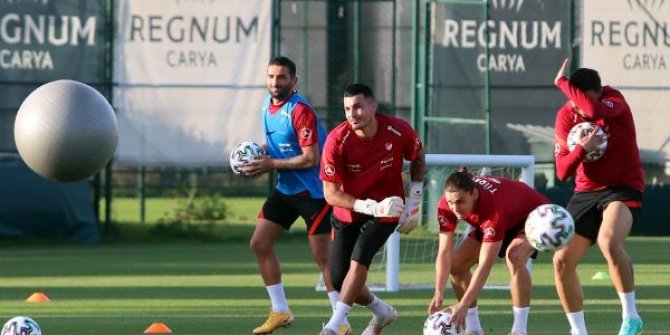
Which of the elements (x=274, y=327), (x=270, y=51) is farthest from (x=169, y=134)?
(x=274, y=327)

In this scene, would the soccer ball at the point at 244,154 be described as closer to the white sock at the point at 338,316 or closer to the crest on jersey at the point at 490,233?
the white sock at the point at 338,316

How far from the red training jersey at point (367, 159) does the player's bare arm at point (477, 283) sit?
88cm

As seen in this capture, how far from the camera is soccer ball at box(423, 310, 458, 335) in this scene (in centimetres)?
962

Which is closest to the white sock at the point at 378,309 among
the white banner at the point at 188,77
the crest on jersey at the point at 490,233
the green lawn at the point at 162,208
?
the crest on jersey at the point at 490,233

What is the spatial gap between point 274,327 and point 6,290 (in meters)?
4.77

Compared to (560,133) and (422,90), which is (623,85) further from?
(560,133)

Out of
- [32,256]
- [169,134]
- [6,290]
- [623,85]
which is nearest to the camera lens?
[6,290]

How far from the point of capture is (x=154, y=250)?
70.4 feet

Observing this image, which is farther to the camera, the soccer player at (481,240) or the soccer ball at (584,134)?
the soccer ball at (584,134)

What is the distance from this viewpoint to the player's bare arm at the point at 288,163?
11.6 metres

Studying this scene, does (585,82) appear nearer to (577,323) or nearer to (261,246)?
(577,323)

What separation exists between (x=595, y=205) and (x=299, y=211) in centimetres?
236

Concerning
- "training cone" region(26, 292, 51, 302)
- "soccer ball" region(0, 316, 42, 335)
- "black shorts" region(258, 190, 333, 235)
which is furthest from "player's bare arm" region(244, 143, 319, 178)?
"training cone" region(26, 292, 51, 302)

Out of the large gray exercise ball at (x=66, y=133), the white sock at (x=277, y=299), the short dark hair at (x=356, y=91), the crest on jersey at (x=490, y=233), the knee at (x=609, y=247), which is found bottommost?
the white sock at (x=277, y=299)
